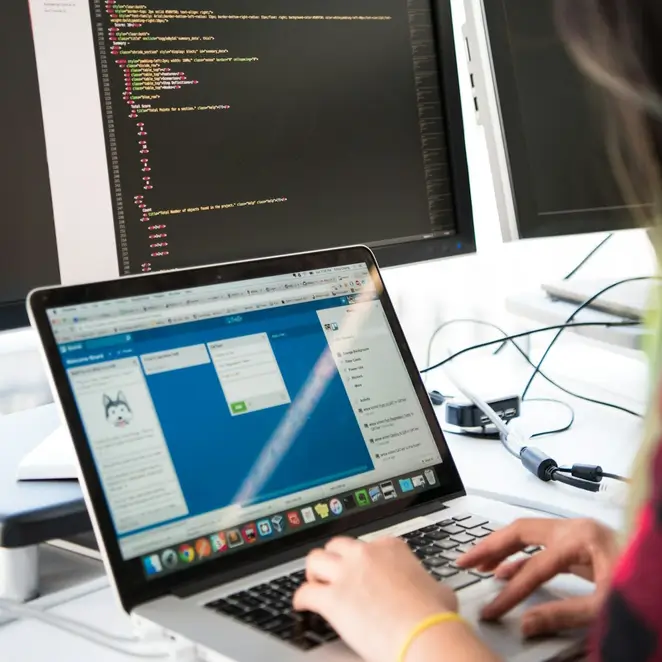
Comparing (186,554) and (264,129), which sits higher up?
(264,129)

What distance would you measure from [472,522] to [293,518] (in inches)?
5.7

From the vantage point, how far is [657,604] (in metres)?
0.39

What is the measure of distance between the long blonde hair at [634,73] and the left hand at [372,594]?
0.13 meters

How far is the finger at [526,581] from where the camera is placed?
555 millimetres

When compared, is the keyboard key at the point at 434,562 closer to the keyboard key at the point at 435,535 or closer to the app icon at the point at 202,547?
the keyboard key at the point at 435,535

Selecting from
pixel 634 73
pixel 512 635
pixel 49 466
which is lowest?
pixel 512 635

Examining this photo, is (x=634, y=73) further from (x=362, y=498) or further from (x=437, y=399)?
(x=437, y=399)

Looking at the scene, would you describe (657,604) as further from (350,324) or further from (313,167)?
(313,167)

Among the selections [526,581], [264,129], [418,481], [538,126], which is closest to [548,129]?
[538,126]

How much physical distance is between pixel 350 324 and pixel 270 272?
82mm

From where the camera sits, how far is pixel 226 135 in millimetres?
798

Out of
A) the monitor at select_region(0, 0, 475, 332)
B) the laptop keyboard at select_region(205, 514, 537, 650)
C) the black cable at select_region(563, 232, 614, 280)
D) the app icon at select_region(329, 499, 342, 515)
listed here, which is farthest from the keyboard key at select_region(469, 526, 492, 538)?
the black cable at select_region(563, 232, 614, 280)

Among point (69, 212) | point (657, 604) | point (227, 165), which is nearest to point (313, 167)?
point (227, 165)

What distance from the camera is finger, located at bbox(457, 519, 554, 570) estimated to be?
0.61 meters
